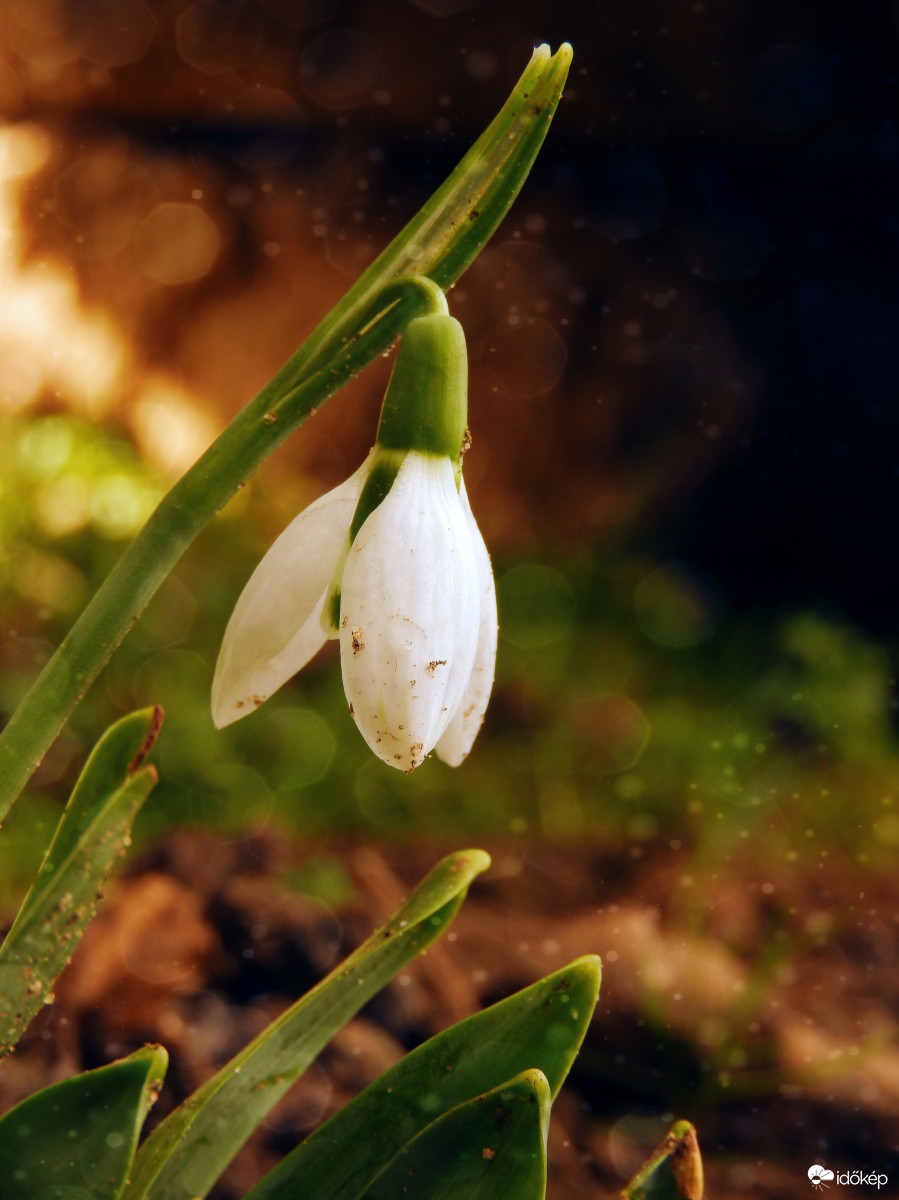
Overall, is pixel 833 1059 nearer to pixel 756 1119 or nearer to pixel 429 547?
pixel 756 1119

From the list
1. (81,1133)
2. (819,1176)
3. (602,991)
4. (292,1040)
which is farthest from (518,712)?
(81,1133)

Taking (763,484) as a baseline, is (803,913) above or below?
below

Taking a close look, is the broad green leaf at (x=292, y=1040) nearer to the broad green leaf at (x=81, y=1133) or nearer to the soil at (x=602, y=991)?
the broad green leaf at (x=81, y=1133)

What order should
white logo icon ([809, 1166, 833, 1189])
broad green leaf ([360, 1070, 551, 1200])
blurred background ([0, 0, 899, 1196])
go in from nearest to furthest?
broad green leaf ([360, 1070, 551, 1200]), white logo icon ([809, 1166, 833, 1189]), blurred background ([0, 0, 899, 1196])

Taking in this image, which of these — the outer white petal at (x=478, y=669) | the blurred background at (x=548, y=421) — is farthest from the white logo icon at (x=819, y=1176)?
the outer white petal at (x=478, y=669)

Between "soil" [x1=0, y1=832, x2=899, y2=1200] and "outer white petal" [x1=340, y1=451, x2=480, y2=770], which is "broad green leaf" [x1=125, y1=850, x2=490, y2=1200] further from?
"soil" [x1=0, y1=832, x2=899, y2=1200]

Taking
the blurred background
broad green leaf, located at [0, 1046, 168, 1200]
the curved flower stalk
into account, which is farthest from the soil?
the curved flower stalk

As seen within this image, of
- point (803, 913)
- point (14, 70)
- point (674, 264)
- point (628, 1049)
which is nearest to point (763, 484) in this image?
point (674, 264)
